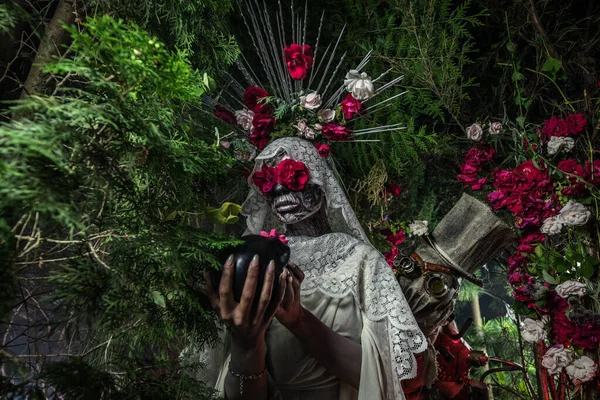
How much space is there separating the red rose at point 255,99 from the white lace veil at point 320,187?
16 cm

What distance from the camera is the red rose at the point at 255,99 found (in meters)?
2.20

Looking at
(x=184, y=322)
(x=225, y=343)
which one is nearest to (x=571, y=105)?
(x=225, y=343)

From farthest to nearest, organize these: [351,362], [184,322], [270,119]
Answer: [270,119] → [351,362] → [184,322]

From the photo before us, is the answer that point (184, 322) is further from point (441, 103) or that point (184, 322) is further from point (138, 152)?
point (441, 103)

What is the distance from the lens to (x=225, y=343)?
1.94m

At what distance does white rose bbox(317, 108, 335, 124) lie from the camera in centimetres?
225

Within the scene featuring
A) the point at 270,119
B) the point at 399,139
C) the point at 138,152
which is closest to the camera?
the point at 138,152

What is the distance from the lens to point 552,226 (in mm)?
2359

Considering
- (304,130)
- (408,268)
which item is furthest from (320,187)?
(408,268)

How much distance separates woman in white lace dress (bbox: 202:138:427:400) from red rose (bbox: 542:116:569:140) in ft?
3.06

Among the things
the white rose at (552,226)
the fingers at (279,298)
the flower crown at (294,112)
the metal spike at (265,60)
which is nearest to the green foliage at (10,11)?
the fingers at (279,298)

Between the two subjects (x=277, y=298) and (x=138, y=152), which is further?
(x=277, y=298)

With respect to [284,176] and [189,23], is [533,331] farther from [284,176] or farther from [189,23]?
[189,23]

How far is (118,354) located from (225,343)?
0.67 metres
